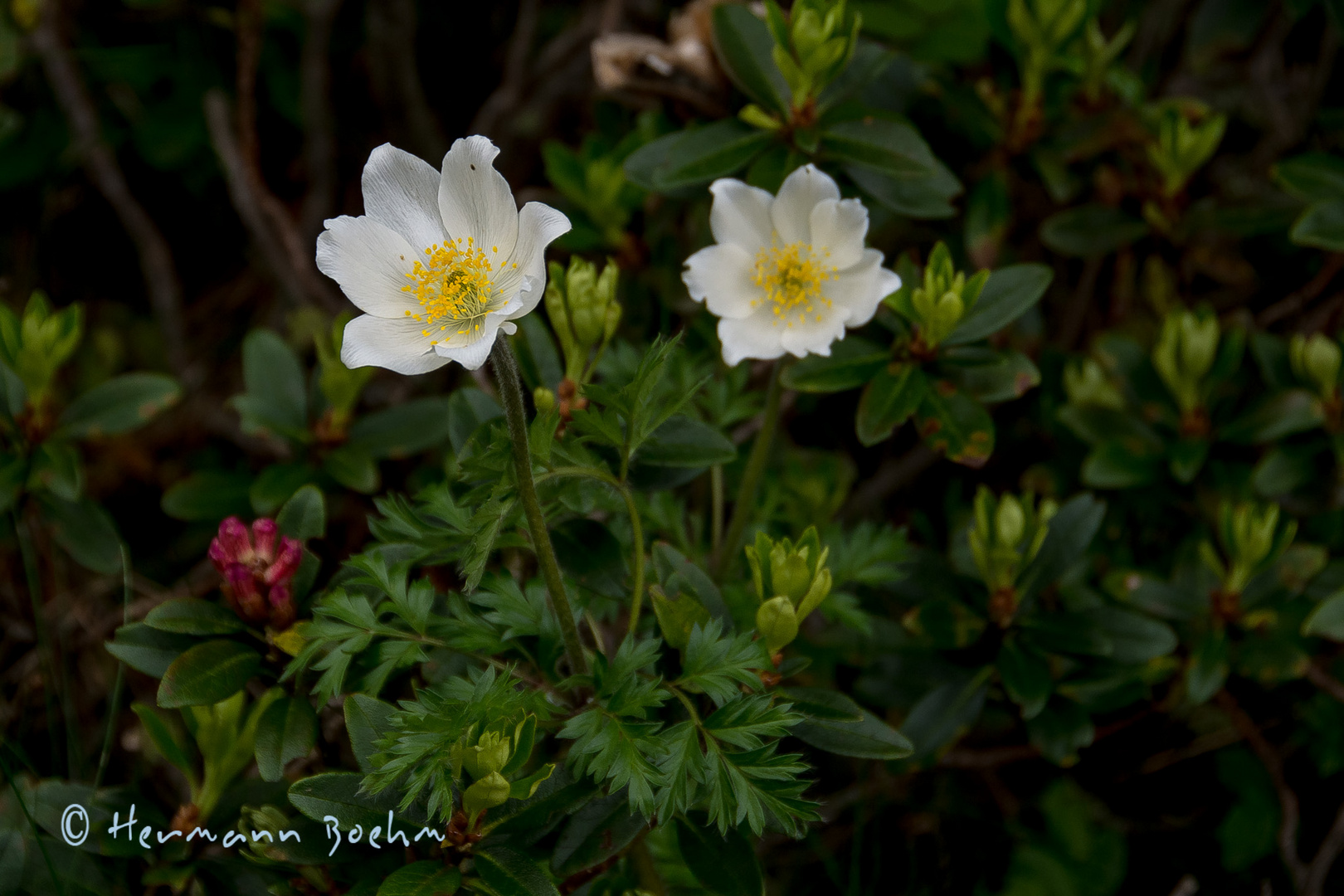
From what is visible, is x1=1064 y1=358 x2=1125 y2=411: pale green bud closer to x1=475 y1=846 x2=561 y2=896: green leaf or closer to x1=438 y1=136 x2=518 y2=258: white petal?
x1=438 y1=136 x2=518 y2=258: white petal

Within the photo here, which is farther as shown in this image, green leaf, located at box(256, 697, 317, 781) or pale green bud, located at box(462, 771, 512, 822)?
green leaf, located at box(256, 697, 317, 781)

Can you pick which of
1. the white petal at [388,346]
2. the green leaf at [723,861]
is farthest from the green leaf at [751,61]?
the green leaf at [723,861]

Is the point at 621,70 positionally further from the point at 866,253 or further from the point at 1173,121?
the point at 1173,121

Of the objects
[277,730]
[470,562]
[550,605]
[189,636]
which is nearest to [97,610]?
[189,636]

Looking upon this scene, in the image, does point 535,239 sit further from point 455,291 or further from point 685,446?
point 685,446

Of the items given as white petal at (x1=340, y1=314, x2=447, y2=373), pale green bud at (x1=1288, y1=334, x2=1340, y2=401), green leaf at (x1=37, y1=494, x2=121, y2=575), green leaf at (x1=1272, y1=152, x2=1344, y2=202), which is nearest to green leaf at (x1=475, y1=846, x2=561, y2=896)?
white petal at (x1=340, y1=314, x2=447, y2=373)

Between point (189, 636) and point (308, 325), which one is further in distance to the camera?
point (308, 325)
